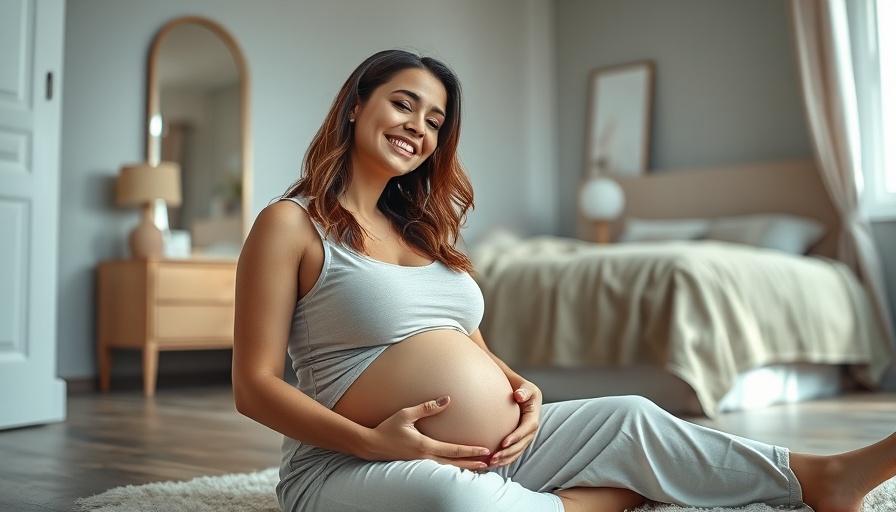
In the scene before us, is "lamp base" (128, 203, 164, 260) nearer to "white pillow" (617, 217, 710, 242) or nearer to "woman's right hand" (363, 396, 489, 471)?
"white pillow" (617, 217, 710, 242)

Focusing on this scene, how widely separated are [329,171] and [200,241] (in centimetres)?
385

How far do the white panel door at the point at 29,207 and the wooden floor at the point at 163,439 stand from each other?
16cm

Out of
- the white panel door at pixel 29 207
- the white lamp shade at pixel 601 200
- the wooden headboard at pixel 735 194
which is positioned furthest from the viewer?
the white lamp shade at pixel 601 200

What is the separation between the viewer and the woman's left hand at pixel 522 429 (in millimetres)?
1521

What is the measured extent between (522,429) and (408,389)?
207 mm

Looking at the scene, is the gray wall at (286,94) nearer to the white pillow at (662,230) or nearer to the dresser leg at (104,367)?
the dresser leg at (104,367)

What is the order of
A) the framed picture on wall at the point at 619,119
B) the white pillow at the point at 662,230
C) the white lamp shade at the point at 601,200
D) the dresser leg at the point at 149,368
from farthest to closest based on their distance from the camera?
the framed picture on wall at the point at 619,119
the white lamp shade at the point at 601,200
the white pillow at the point at 662,230
the dresser leg at the point at 149,368

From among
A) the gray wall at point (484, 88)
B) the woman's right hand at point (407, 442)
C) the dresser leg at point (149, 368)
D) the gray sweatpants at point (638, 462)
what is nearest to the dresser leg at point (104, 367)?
the gray wall at point (484, 88)

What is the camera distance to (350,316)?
149 centimetres

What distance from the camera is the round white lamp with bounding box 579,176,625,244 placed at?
240 inches

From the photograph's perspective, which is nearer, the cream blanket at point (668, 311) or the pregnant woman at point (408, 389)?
the pregnant woman at point (408, 389)

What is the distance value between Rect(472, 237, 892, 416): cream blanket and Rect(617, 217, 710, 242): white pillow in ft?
3.55

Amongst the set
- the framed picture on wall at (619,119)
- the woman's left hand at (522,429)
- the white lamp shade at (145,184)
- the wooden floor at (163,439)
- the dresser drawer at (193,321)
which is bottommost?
the wooden floor at (163,439)

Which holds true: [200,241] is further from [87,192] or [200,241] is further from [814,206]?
[814,206]
